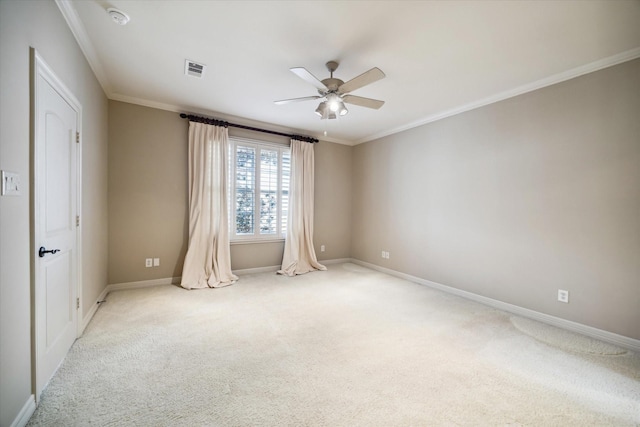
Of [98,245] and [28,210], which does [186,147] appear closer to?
[98,245]

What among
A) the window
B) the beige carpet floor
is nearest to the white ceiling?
the window

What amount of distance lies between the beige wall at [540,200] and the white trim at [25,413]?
4408 mm

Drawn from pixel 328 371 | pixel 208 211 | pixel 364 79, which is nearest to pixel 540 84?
pixel 364 79

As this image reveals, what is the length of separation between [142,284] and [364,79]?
409 cm

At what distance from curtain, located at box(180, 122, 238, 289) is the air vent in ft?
4.00

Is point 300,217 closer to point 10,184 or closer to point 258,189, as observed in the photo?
point 258,189

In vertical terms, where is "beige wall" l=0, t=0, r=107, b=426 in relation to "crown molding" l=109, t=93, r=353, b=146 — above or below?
below

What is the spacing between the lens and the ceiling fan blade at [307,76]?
89.0 inches

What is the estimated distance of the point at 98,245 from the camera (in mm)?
3115

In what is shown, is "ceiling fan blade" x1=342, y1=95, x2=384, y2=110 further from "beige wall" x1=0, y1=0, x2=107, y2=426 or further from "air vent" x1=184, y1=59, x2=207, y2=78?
"beige wall" x1=0, y1=0, x2=107, y2=426

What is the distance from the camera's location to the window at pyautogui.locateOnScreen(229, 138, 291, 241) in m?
4.52

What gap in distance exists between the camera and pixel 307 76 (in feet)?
7.82

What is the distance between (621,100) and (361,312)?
3.38 metres

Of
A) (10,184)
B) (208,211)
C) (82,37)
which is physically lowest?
(208,211)
